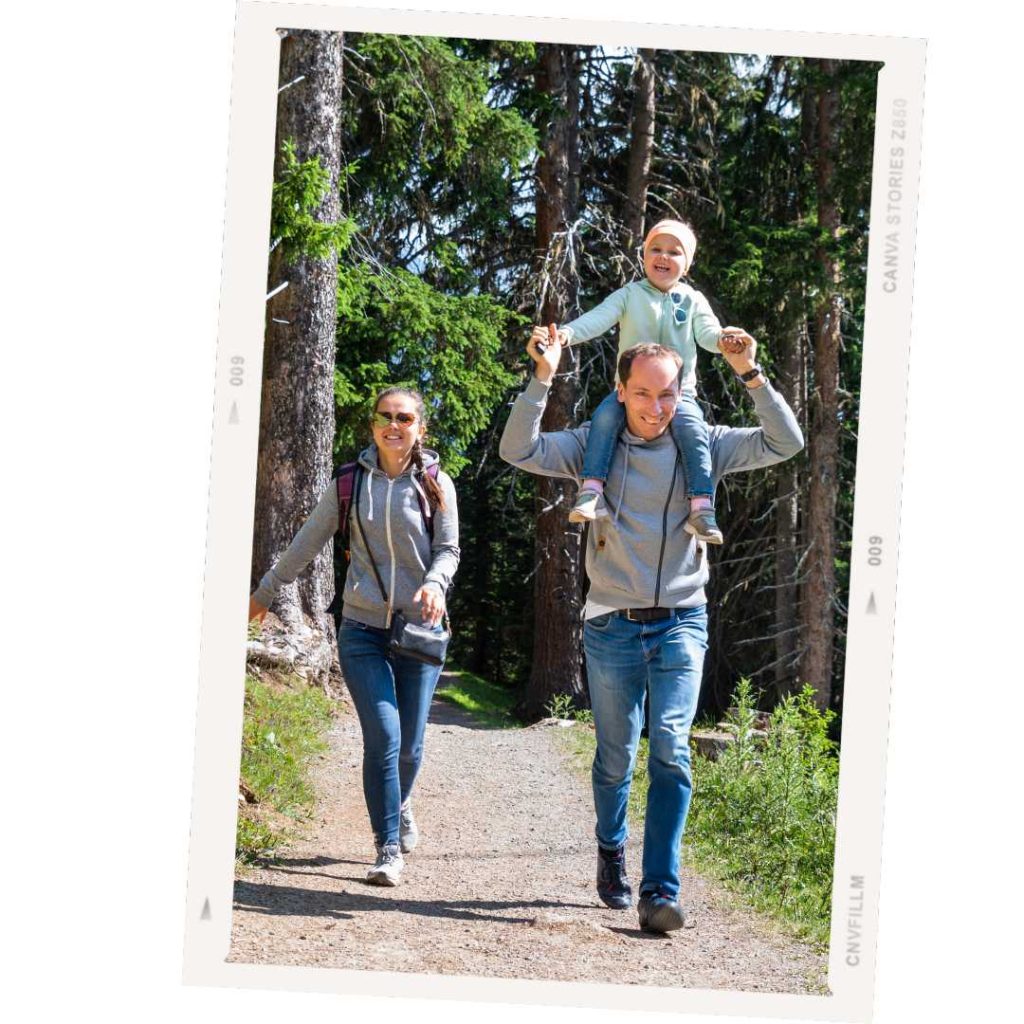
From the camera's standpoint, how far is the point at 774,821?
590cm

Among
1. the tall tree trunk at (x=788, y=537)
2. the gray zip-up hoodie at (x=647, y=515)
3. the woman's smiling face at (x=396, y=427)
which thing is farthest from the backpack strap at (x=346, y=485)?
the tall tree trunk at (x=788, y=537)

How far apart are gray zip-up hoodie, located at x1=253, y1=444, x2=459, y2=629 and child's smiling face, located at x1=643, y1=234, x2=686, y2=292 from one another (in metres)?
1.21

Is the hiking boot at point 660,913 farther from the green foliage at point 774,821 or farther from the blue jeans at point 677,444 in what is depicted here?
the blue jeans at point 677,444

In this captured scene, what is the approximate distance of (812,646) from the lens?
25.9 ft

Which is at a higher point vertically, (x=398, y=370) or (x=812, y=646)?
(x=398, y=370)

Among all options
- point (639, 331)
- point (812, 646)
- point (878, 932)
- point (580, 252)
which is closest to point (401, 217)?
point (580, 252)

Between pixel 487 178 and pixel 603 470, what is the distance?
2286 millimetres

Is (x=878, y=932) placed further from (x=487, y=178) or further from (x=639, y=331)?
(x=487, y=178)

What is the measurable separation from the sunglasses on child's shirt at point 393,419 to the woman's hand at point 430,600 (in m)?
0.69

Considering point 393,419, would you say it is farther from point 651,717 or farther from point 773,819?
point 773,819

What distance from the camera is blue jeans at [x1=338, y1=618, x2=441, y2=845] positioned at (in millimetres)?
5348

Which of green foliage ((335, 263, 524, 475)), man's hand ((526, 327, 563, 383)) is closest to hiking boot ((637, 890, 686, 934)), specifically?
man's hand ((526, 327, 563, 383))

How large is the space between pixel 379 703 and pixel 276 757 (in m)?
0.59

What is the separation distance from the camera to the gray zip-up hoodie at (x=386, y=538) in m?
5.31
